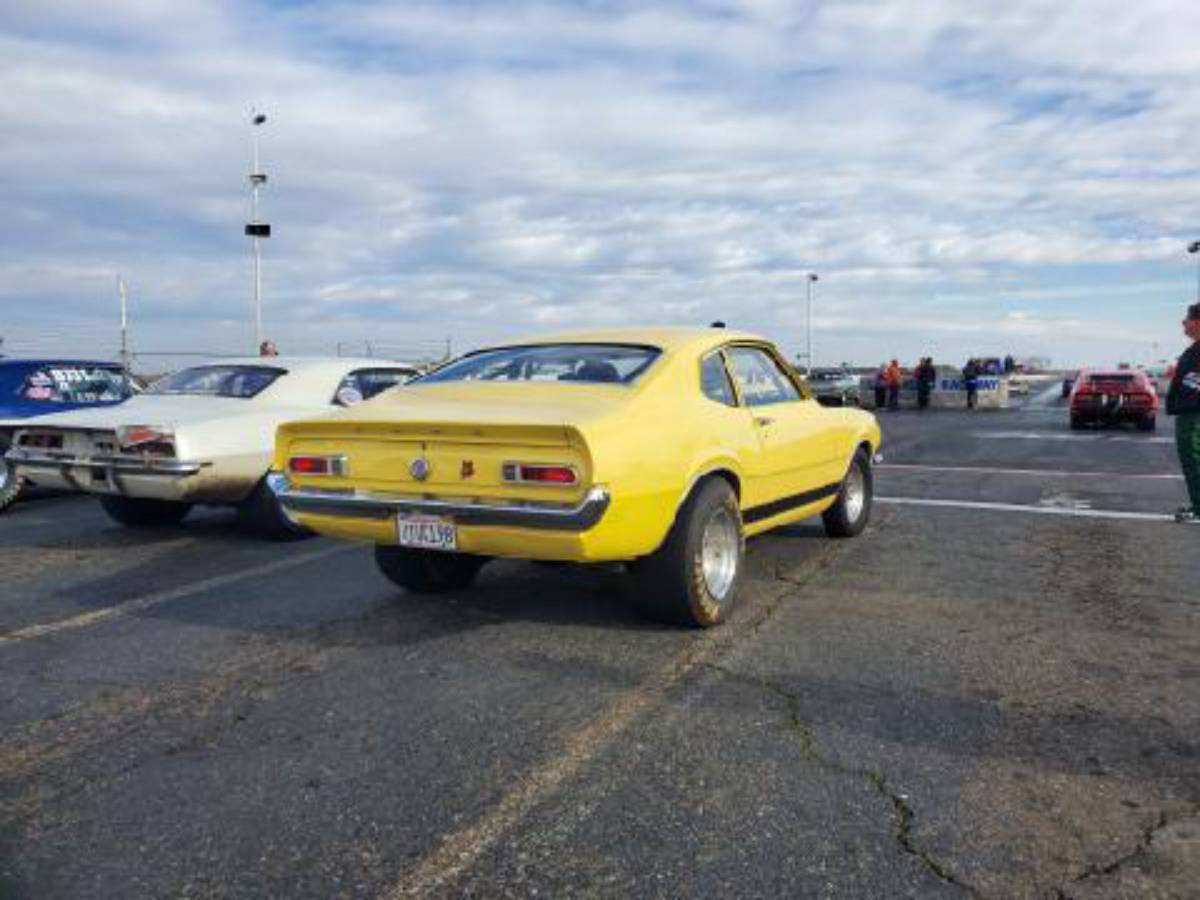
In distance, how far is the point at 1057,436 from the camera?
1936cm

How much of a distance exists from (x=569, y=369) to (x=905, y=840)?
3.15 meters

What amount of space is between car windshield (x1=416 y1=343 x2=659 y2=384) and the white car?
1.45m

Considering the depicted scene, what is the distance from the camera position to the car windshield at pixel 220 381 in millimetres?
8117

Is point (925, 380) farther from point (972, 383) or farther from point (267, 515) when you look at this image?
point (267, 515)

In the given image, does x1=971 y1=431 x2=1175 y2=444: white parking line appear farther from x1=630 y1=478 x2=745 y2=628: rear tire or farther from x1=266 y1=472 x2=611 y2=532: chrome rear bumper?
x1=266 y1=472 x2=611 y2=532: chrome rear bumper

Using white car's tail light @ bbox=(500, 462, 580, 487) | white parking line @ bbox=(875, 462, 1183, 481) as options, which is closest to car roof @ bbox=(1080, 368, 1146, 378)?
white parking line @ bbox=(875, 462, 1183, 481)

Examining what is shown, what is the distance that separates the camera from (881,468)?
1289 centimetres

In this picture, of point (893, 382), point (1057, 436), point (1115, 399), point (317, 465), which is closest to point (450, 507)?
point (317, 465)

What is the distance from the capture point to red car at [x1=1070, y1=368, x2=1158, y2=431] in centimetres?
2105

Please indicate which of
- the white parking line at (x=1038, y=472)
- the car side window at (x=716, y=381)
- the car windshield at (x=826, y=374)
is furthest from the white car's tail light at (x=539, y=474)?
the car windshield at (x=826, y=374)

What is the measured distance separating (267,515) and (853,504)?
4.45 metres

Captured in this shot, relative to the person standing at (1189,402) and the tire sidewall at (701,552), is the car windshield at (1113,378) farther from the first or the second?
the tire sidewall at (701,552)

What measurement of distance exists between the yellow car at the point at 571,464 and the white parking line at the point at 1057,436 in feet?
47.1

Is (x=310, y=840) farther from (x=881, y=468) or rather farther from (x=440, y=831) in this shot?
(x=881, y=468)
